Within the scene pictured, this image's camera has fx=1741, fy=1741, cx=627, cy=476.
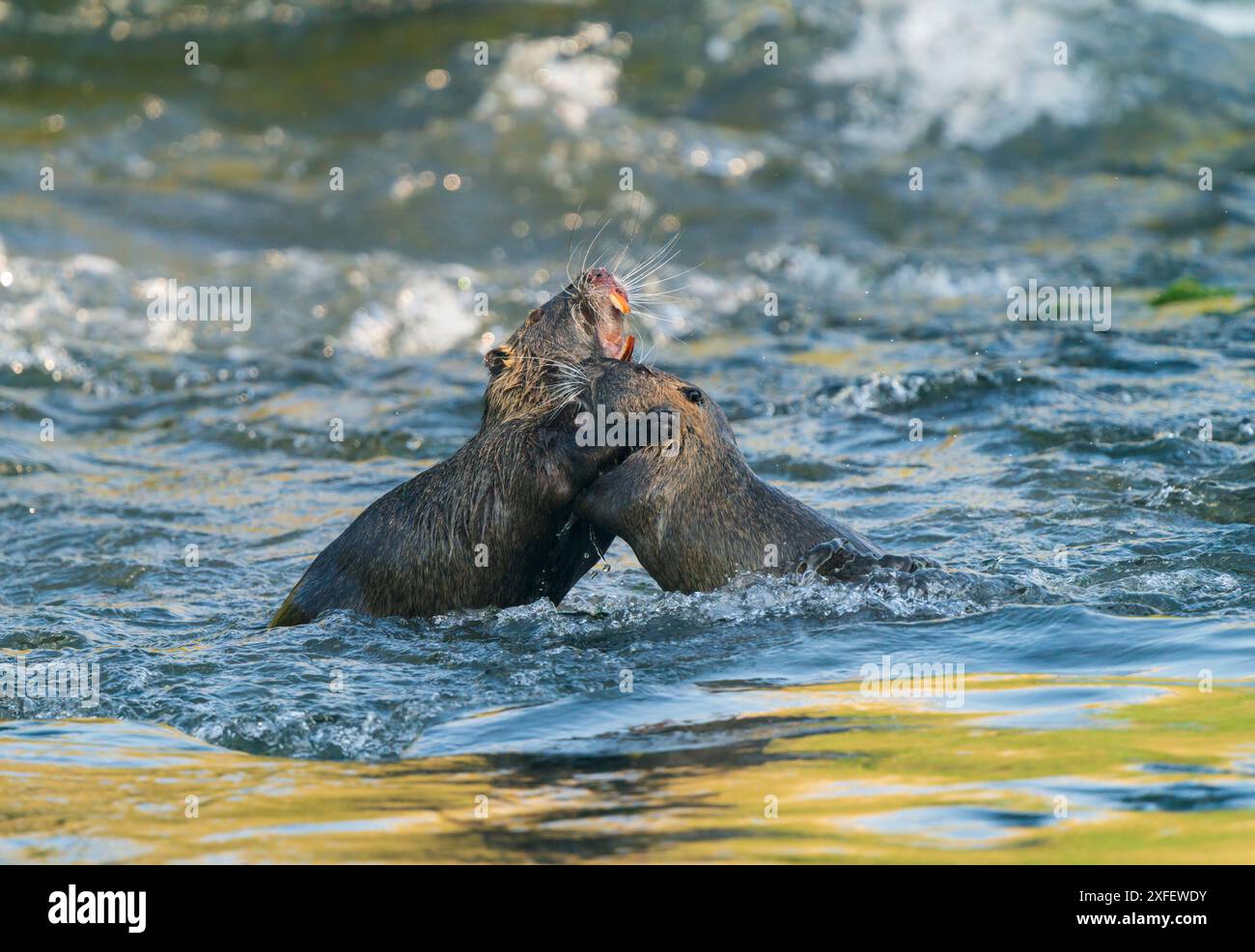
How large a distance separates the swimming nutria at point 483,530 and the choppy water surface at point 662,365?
17cm

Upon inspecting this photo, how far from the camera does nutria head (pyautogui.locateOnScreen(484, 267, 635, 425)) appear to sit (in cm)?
773

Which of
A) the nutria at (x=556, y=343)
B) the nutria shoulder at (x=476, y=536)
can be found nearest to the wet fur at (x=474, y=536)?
the nutria shoulder at (x=476, y=536)

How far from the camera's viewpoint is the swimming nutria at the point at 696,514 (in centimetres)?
702

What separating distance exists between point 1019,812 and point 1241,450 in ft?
20.0

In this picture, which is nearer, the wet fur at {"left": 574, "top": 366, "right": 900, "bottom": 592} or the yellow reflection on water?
the yellow reflection on water

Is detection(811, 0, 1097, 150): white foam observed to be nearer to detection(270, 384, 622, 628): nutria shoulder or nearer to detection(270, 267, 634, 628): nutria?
detection(270, 267, 634, 628): nutria

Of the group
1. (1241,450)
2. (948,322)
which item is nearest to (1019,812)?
(1241,450)

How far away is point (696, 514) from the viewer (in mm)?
→ 7156

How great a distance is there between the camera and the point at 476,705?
20.8ft

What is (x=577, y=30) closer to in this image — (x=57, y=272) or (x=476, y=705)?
(x=57, y=272)

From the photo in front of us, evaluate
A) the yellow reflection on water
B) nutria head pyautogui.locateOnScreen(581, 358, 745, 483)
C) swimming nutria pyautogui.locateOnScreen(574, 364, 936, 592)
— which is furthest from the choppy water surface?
nutria head pyautogui.locateOnScreen(581, 358, 745, 483)

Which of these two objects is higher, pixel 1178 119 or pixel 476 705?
pixel 1178 119

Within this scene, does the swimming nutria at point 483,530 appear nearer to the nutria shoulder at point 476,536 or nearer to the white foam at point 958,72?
the nutria shoulder at point 476,536

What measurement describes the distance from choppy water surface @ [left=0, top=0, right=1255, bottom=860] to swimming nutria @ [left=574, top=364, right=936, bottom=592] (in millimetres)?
128
